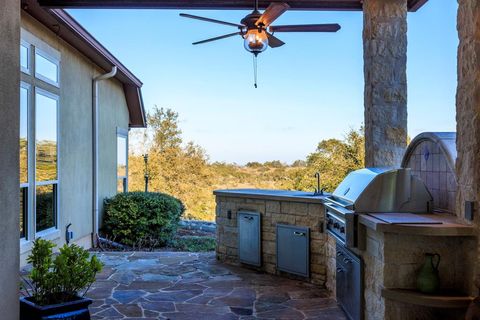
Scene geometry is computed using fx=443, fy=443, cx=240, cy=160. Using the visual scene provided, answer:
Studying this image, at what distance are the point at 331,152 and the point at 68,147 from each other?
6282 millimetres

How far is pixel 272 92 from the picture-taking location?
51.6 ft

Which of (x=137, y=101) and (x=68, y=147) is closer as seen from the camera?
(x=68, y=147)

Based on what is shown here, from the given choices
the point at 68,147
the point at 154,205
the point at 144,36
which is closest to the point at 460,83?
the point at 68,147

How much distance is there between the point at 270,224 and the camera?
589cm

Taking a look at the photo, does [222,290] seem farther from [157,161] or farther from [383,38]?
[157,161]

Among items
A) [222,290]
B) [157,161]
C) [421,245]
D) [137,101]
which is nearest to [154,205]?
[137,101]

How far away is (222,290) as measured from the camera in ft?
17.1

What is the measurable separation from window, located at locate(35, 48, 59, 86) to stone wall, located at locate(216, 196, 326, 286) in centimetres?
319

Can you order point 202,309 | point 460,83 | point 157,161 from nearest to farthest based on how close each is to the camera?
point 460,83
point 202,309
point 157,161

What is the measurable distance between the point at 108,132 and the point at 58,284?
7070mm

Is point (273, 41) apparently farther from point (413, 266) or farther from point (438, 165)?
point (413, 266)

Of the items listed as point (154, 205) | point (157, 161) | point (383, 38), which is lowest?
point (154, 205)

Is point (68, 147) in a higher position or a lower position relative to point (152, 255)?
higher

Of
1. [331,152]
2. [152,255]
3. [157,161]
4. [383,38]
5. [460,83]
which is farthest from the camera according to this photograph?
[157,161]
